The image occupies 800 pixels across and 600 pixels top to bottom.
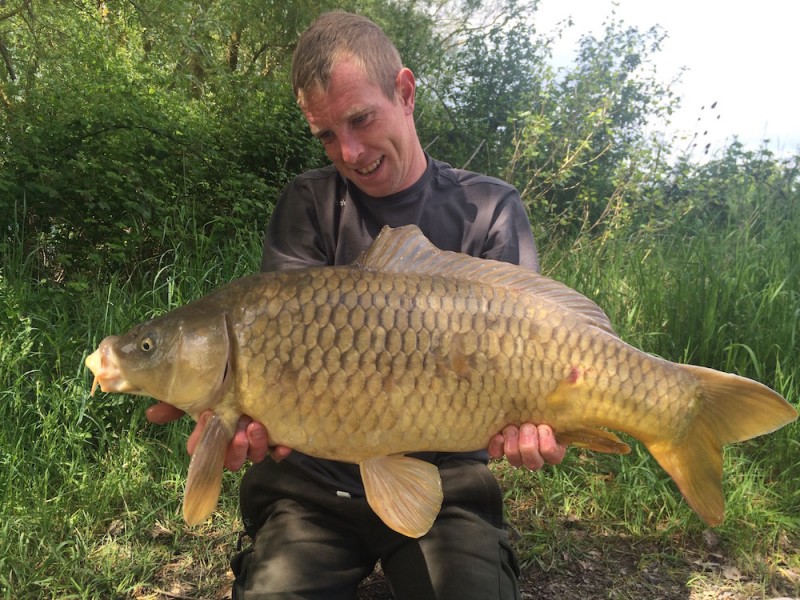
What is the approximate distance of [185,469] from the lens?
215 centimetres

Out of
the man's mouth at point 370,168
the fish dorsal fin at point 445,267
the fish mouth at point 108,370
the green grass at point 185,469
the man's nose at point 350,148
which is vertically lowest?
the green grass at point 185,469

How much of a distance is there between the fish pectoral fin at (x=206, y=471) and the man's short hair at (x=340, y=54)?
2.74ft

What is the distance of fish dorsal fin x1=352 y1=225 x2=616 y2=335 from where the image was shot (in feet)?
4.03

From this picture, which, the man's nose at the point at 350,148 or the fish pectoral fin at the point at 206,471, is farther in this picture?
the man's nose at the point at 350,148

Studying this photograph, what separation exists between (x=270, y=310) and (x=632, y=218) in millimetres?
3916

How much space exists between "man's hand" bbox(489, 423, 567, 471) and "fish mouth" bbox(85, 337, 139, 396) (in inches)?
28.5

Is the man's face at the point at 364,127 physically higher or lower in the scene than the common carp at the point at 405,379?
higher

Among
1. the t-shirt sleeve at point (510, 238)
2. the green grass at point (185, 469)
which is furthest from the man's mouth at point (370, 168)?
the green grass at point (185, 469)

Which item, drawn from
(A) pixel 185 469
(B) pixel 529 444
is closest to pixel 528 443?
(B) pixel 529 444

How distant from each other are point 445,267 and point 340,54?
62 cm

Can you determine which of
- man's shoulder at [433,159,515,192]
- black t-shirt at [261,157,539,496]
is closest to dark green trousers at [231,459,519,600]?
black t-shirt at [261,157,539,496]

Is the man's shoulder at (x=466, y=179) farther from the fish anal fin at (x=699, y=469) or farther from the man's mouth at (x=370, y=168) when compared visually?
the fish anal fin at (x=699, y=469)

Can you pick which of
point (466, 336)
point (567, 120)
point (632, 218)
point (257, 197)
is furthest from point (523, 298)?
point (567, 120)

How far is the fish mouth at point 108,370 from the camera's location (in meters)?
1.16
